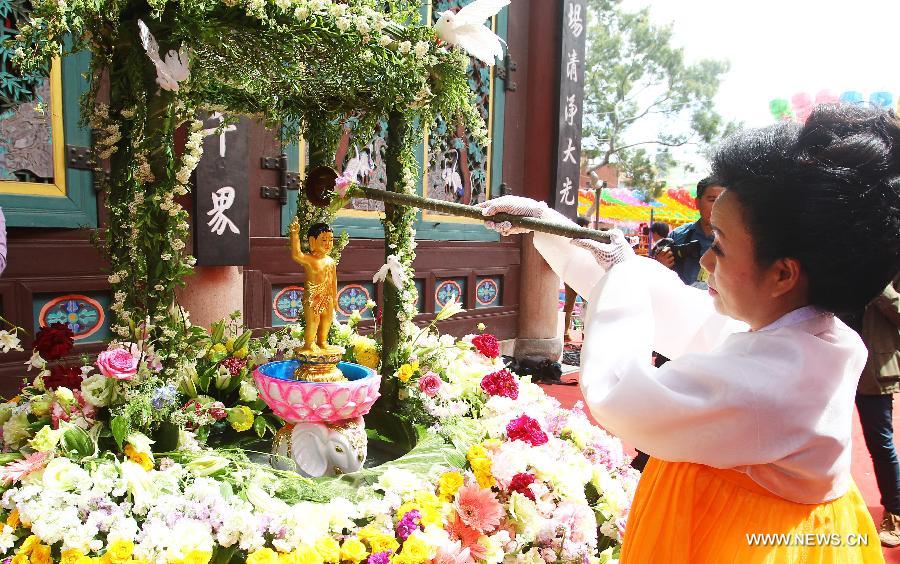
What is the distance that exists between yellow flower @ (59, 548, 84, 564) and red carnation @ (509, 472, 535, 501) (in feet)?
4.10

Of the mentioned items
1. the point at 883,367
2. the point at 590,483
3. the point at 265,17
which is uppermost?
the point at 265,17

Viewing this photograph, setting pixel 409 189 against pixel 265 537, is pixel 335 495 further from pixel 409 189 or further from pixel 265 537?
pixel 409 189

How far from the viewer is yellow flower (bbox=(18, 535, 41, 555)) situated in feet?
5.22

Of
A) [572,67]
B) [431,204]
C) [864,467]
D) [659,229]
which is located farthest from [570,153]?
[431,204]

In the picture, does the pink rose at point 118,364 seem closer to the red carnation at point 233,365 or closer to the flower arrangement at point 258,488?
the flower arrangement at point 258,488

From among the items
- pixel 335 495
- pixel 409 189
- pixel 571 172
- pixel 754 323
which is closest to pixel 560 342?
pixel 571 172

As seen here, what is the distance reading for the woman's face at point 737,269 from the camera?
124cm

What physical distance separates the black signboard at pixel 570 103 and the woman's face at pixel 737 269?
212 inches

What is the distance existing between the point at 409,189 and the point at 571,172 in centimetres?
454

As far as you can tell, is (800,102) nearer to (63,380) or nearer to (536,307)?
(63,380)

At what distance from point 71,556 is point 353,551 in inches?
28.3

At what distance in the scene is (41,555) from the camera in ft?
5.20

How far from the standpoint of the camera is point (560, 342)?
23.6ft

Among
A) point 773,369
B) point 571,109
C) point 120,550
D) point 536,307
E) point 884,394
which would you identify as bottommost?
point 536,307
